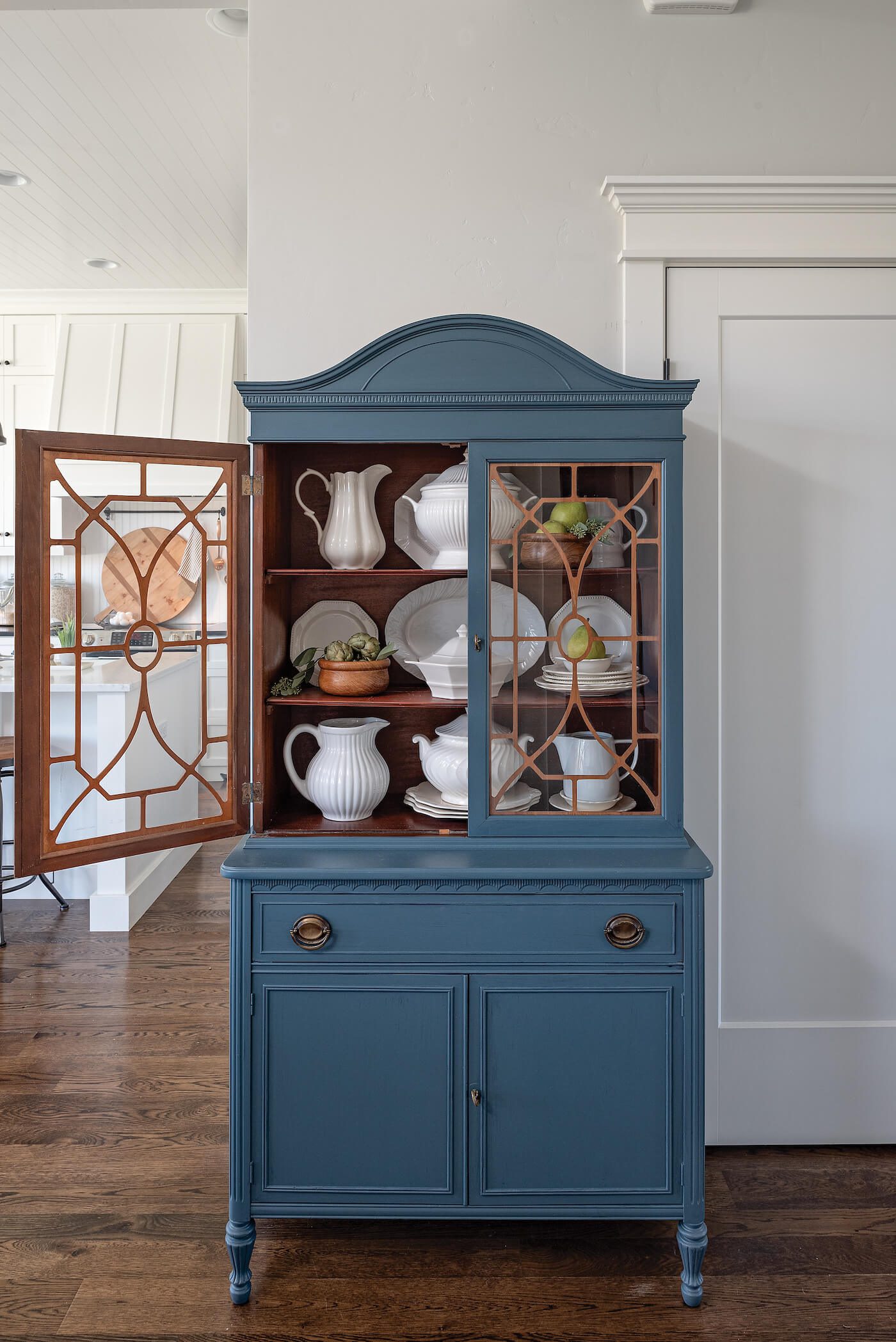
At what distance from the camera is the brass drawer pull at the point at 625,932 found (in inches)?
67.6

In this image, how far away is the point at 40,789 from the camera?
185 cm

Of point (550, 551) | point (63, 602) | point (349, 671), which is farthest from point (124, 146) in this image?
point (550, 551)

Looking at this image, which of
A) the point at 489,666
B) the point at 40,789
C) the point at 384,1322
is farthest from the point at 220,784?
the point at 384,1322

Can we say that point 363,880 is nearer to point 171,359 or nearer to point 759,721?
point 759,721

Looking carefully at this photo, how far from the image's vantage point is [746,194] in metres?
2.09

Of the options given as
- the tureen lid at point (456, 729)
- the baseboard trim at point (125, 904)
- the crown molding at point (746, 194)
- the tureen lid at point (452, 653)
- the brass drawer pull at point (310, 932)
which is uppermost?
the crown molding at point (746, 194)

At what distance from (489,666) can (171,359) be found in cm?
411

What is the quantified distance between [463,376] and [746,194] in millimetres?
921

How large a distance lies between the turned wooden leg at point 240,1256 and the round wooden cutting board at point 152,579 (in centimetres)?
127

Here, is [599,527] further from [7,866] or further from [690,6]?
[7,866]

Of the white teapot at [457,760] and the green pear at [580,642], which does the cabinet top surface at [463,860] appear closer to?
the white teapot at [457,760]

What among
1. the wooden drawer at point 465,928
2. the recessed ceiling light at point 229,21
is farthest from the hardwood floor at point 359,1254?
the recessed ceiling light at point 229,21

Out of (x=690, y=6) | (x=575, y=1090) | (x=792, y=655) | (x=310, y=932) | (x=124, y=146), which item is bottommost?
(x=575, y=1090)

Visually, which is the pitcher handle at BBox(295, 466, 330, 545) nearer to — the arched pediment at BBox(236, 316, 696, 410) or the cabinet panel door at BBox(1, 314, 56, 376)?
the arched pediment at BBox(236, 316, 696, 410)
